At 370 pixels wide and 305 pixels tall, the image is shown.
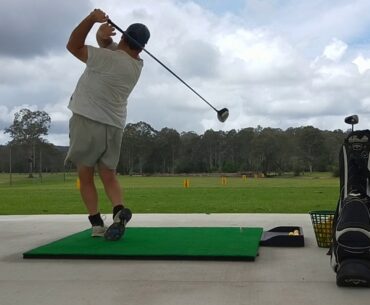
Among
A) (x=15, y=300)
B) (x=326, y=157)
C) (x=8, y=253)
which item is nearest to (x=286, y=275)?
(x=15, y=300)

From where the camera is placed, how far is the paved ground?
3.04 metres

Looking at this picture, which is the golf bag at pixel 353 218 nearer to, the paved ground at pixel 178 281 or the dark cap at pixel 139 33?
the paved ground at pixel 178 281

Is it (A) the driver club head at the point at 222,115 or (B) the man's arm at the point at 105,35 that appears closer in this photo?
(B) the man's arm at the point at 105,35

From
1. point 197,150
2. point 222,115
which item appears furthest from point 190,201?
point 197,150

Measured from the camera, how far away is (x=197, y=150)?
369 ft

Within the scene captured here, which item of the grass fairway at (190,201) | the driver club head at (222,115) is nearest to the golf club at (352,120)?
the driver club head at (222,115)

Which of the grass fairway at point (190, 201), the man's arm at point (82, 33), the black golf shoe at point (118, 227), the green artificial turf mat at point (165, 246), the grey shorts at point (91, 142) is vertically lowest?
the grass fairway at point (190, 201)

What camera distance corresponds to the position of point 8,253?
4.55 metres

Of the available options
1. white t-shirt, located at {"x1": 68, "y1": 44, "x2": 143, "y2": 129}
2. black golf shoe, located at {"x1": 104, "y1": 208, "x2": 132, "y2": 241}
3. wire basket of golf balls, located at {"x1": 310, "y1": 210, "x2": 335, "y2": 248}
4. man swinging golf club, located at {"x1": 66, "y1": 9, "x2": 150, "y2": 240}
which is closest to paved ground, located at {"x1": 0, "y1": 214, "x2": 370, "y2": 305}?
wire basket of golf balls, located at {"x1": 310, "y1": 210, "x2": 335, "y2": 248}

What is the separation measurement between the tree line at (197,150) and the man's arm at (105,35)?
8311 centimetres

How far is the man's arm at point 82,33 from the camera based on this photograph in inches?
186

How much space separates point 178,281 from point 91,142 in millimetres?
1895

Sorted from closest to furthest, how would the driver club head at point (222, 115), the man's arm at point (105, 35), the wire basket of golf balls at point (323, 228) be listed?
the wire basket of golf balls at point (323, 228) < the man's arm at point (105, 35) < the driver club head at point (222, 115)

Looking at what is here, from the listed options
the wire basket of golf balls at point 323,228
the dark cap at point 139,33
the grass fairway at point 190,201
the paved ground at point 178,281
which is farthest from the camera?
the grass fairway at point 190,201
